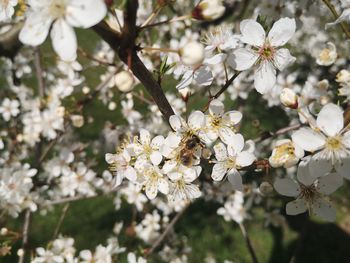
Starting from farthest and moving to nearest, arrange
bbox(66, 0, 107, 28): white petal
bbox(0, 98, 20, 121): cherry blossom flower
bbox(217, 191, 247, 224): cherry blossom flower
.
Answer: bbox(0, 98, 20, 121): cherry blossom flower < bbox(217, 191, 247, 224): cherry blossom flower < bbox(66, 0, 107, 28): white petal

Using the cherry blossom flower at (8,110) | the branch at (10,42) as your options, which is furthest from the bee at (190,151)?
the cherry blossom flower at (8,110)

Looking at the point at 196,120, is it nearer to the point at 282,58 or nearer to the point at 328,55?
the point at 282,58

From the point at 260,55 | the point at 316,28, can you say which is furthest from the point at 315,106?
the point at 316,28

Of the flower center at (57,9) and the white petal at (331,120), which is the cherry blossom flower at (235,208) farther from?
the flower center at (57,9)

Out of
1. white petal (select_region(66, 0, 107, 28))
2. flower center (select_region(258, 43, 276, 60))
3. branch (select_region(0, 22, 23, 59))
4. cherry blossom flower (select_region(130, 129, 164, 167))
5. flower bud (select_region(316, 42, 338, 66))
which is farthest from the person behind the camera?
branch (select_region(0, 22, 23, 59))

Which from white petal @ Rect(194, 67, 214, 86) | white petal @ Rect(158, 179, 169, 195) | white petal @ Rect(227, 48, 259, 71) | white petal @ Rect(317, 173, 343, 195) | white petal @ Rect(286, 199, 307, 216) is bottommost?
white petal @ Rect(286, 199, 307, 216)

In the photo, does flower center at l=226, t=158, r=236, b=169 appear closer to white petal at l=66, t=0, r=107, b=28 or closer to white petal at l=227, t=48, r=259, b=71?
white petal at l=227, t=48, r=259, b=71

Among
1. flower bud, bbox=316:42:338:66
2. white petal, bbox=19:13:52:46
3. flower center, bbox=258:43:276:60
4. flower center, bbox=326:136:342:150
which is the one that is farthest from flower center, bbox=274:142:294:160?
flower bud, bbox=316:42:338:66
